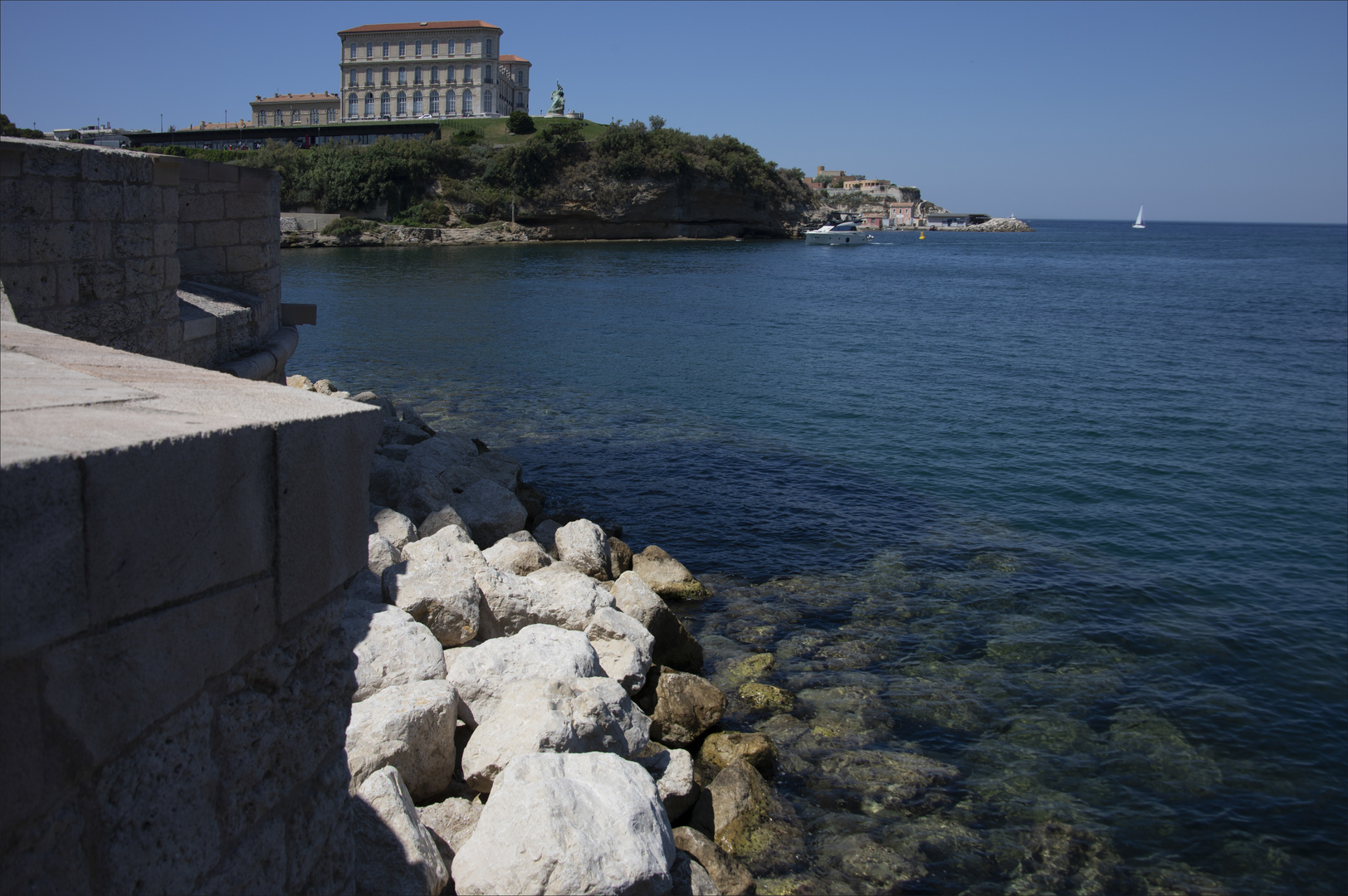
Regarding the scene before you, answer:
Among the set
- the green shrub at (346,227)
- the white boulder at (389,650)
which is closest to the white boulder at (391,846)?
the white boulder at (389,650)

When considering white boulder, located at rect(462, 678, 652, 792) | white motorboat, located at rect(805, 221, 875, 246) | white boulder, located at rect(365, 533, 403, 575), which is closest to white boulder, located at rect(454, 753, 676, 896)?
white boulder, located at rect(462, 678, 652, 792)

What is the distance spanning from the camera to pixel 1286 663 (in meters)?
8.32

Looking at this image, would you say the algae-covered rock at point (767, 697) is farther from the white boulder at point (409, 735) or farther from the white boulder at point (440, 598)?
the white boulder at point (409, 735)

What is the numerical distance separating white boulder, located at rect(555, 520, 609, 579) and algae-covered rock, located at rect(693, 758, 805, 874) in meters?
3.25

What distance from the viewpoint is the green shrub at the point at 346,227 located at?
65.1m

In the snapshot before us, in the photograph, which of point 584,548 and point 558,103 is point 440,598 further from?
point 558,103

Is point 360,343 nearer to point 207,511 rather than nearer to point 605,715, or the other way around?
point 605,715

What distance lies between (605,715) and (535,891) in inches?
61.3

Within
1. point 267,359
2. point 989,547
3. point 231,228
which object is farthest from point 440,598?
point 989,547

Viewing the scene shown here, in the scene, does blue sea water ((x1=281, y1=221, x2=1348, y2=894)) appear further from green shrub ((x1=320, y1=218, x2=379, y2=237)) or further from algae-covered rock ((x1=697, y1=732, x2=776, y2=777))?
green shrub ((x1=320, y1=218, x2=379, y2=237))

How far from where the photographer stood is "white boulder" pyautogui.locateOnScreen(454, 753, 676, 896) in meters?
3.73

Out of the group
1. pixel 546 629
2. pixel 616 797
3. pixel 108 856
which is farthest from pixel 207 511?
pixel 546 629

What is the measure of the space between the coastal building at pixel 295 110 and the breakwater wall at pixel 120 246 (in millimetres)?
102206

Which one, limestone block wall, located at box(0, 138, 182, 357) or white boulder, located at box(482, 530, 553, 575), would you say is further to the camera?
white boulder, located at box(482, 530, 553, 575)
